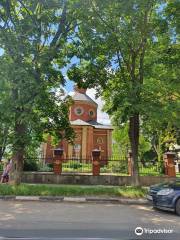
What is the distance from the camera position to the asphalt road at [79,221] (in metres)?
6.31

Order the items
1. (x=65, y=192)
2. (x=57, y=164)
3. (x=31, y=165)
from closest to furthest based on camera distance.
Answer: (x=65, y=192) < (x=57, y=164) < (x=31, y=165)

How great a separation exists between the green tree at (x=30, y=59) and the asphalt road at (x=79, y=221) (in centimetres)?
396

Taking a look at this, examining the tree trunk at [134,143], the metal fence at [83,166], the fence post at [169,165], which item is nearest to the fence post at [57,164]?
the metal fence at [83,166]

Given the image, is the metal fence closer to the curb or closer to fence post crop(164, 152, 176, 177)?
fence post crop(164, 152, 176, 177)

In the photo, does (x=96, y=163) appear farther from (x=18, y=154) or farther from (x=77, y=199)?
(x=77, y=199)

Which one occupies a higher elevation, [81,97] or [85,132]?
[81,97]

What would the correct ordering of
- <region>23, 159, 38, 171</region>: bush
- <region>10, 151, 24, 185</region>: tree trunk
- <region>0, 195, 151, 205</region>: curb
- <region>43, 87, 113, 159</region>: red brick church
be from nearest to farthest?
<region>0, 195, 151, 205</region>: curb → <region>10, 151, 24, 185</region>: tree trunk → <region>23, 159, 38, 171</region>: bush → <region>43, 87, 113, 159</region>: red brick church

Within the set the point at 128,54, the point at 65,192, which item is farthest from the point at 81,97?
the point at 65,192

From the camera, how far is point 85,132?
135 feet

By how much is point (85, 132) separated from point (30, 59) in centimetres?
2815

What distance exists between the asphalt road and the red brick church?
27.9 metres

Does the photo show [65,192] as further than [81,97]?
No

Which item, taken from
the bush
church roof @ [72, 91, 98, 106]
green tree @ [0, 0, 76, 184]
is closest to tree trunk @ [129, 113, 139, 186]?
green tree @ [0, 0, 76, 184]

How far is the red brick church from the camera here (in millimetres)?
40406
